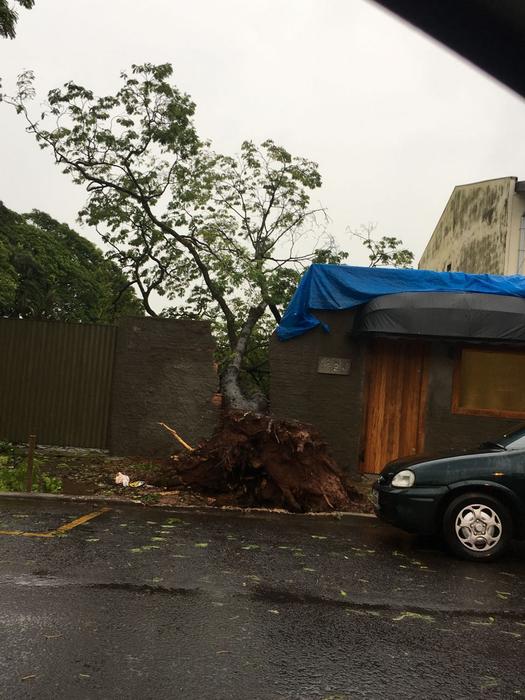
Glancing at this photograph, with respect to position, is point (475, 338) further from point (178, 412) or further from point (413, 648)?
point (413, 648)

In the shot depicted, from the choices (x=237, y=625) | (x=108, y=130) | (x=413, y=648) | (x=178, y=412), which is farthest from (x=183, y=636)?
(x=108, y=130)

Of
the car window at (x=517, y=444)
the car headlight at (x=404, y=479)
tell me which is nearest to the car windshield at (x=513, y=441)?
the car window at (x=517, y=444)

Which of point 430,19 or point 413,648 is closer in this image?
point 430,19

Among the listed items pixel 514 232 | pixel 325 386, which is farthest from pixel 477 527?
pixel 514 232

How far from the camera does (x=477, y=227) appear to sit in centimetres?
1800

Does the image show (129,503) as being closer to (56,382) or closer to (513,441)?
(56,382)

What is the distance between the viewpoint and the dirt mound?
343 inches

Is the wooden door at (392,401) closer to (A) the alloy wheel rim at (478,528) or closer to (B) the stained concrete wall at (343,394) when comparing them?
(B) the stained concrete wall at (343,394)

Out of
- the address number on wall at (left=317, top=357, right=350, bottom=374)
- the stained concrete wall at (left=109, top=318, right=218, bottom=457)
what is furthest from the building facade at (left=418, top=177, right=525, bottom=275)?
the stained concrete wall at (left=109, top=318, right=218, bottom=457)

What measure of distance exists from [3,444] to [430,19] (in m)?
11.7

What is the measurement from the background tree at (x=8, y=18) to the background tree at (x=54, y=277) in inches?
370

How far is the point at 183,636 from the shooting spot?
13.2 ft

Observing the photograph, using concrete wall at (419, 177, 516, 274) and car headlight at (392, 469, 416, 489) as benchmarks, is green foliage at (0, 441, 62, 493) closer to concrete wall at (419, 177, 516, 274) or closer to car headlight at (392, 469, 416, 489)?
car headlight at (392, 469, 416, 489)

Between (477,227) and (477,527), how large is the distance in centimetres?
1327
